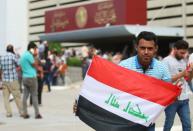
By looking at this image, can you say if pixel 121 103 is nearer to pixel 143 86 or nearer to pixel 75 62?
pixel 143 86

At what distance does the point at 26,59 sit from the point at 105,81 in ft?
25.7

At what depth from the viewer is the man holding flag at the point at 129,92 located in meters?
5.20

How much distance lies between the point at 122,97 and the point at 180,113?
2785mm

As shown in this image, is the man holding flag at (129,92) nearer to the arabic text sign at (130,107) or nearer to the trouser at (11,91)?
the arabic text sign at (130,107)

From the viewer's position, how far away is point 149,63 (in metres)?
5.30

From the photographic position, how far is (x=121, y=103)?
529cm

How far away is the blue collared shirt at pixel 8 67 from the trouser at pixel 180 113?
6065 mm

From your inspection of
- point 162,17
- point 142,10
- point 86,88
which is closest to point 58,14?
point 162,17

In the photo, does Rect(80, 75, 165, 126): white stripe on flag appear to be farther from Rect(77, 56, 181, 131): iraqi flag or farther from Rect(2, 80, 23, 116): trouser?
Rect(2, 80, 23, 116): trouser

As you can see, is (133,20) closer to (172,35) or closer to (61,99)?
(172,35)

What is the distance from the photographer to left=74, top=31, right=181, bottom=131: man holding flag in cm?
520

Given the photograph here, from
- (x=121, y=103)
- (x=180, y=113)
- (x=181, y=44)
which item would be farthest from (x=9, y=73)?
(x=121, y=103)

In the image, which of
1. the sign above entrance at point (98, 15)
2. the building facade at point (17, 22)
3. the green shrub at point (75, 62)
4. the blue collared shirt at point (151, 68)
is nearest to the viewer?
the blue collared shirt at point (151, 68)

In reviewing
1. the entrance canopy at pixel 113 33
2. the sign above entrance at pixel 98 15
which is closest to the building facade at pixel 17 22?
the sign above entrance at pixel 98 15
